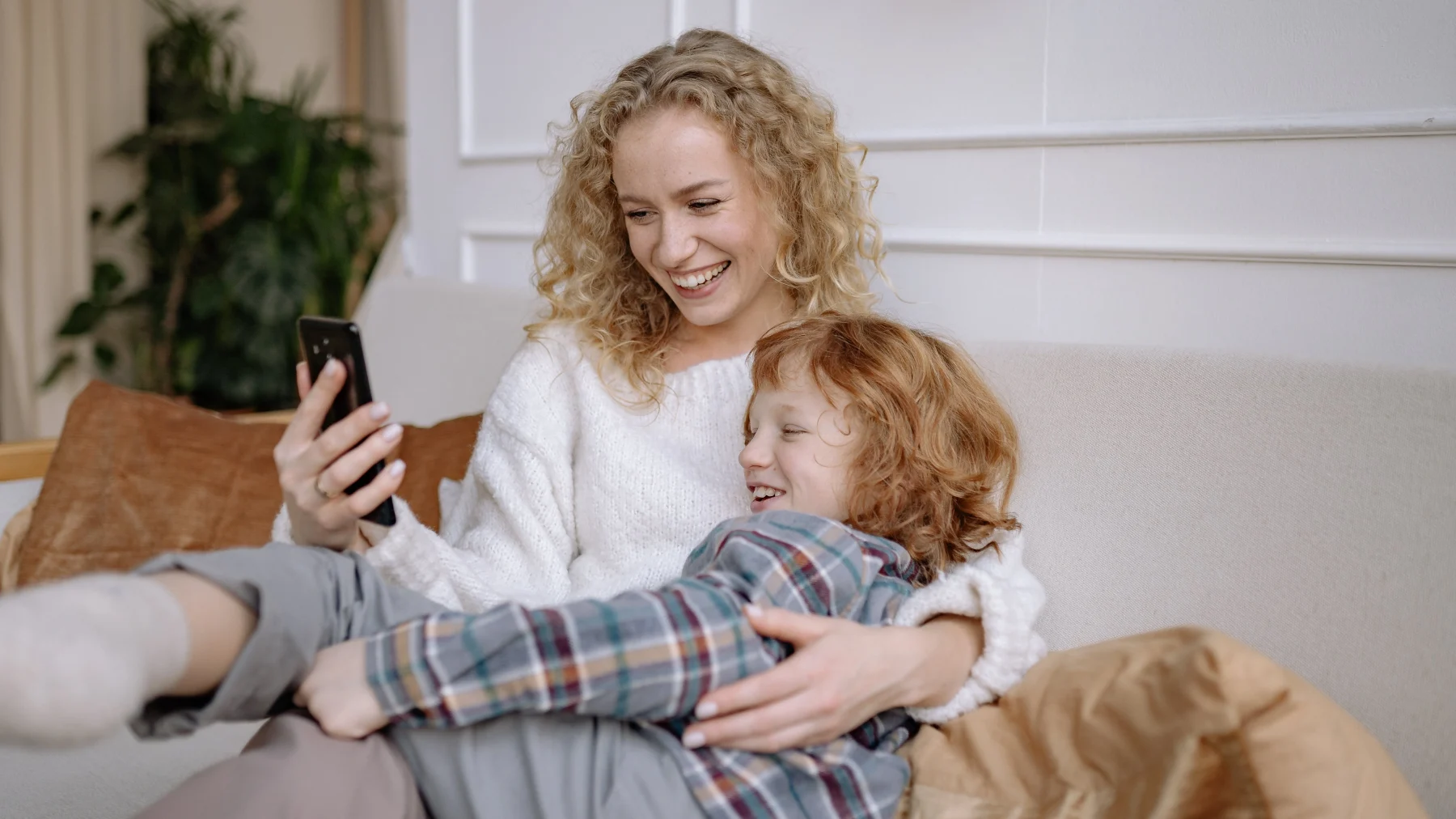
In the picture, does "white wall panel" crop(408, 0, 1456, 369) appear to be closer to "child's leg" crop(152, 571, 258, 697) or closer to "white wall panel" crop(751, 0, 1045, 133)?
"white wall panel" crop(751, 0, 1045, 133)

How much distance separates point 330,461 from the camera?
114cm

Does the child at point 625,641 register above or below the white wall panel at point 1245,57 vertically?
below

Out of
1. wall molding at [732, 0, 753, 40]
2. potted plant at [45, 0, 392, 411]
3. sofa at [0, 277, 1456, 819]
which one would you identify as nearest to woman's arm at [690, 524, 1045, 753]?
sofa at [0, 277, 1456, 819]

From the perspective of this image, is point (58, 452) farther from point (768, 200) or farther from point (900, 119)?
point (900, 119)

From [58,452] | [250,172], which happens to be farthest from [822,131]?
[250,172]

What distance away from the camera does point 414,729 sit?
0.96 m

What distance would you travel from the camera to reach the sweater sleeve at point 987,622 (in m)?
1.13

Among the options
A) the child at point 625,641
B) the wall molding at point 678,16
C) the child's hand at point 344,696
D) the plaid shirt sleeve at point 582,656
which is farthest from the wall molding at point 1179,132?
the child's hand at point 344,696

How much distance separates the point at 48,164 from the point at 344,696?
3.32 meters

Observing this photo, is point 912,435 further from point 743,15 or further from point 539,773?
point 743,15

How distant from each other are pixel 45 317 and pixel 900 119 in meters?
3.05

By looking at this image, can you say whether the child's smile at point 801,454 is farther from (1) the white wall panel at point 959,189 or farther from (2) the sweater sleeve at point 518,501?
(1) the white wall panel at point 959,189

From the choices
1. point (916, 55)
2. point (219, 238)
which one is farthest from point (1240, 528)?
point (219, 238)

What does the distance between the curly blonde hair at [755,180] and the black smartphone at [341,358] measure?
0.46 meters
